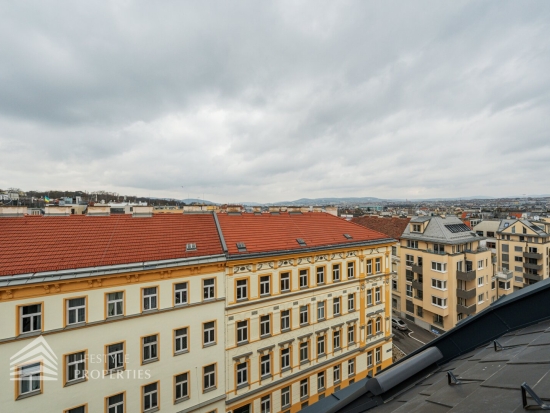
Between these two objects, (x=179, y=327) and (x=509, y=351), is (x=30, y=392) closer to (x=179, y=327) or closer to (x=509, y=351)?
(x=179, y=327)

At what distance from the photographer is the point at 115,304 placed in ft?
52.2

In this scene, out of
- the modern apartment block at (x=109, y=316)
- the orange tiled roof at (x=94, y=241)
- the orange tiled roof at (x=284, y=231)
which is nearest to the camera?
the modern apartment block at (x=109, y=316)

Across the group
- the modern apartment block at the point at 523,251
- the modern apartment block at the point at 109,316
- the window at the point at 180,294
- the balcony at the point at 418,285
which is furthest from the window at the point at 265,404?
the modern apartment block at the point at 523,251

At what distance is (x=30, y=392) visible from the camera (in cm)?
1392

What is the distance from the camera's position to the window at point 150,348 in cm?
1673

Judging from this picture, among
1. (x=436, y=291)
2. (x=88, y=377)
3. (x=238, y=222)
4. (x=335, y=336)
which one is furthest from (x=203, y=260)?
(x=436, y=291)

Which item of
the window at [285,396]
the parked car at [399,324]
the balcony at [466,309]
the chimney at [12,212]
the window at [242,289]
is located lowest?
the parked car at [399,324]

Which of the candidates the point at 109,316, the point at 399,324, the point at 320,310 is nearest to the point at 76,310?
the point at 109,316

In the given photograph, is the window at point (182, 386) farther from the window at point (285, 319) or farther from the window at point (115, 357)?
the window at point (285, 319)

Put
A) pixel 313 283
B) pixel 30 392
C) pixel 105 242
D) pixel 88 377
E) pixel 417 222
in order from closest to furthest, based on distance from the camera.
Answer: pixel 30 392 < pixel 88 377 < pixel 105 242 < pixel 313 283 < pixel 417 222

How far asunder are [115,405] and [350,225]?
23836mm

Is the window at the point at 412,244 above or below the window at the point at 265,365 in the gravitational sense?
above

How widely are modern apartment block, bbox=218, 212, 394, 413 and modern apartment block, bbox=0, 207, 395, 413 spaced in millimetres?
105

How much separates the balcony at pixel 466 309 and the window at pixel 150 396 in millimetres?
39259
